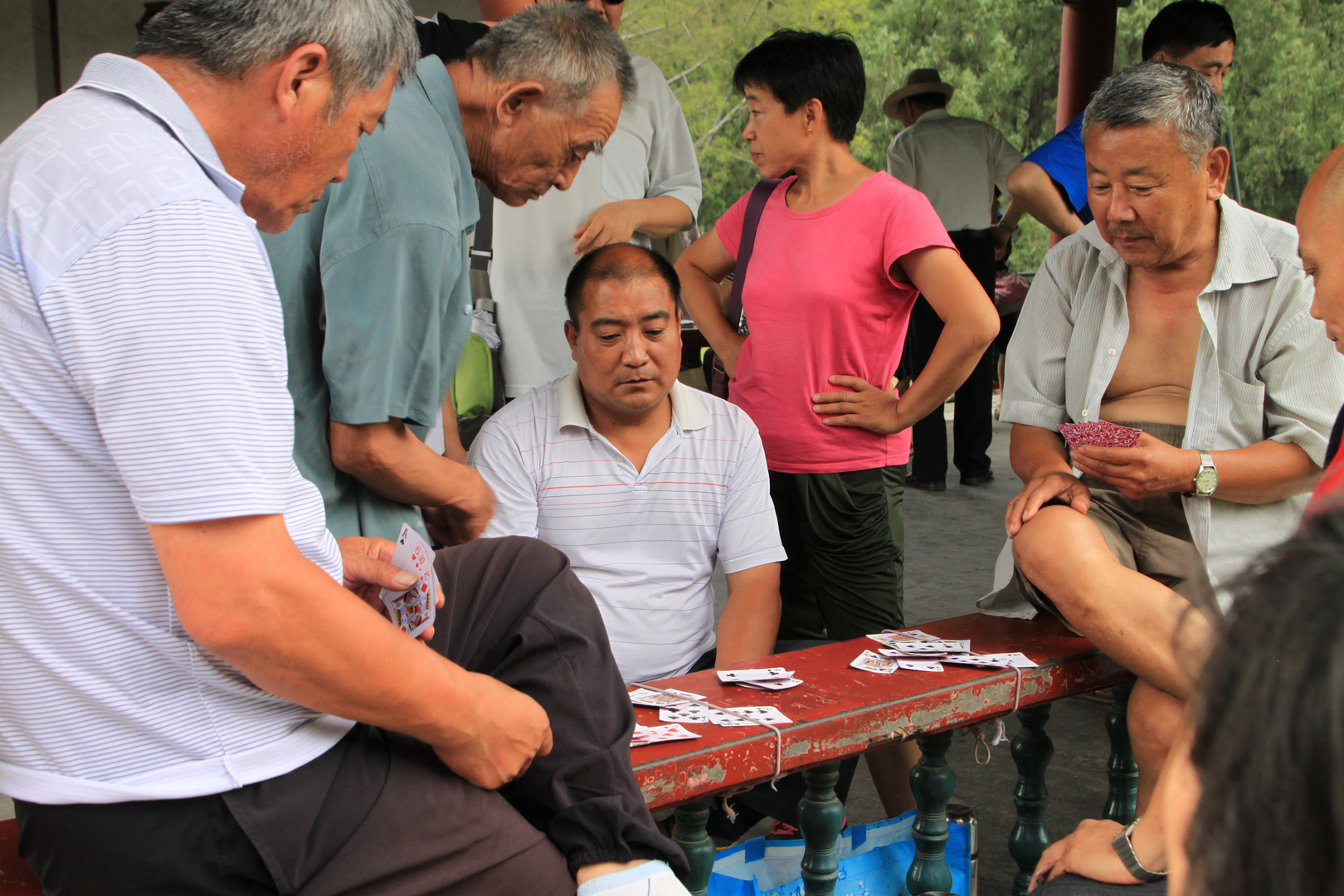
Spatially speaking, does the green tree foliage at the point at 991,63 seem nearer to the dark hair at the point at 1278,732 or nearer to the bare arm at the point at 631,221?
the bare arm at the point at 631,221

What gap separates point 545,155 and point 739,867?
1.28m

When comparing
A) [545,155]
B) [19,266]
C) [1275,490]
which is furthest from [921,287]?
[19,266]

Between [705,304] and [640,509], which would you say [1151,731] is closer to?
[640,509]

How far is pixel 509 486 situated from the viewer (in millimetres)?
2494

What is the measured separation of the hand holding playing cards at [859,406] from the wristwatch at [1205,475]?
827 millimetres

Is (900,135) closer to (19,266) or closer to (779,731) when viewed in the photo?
(779,731)

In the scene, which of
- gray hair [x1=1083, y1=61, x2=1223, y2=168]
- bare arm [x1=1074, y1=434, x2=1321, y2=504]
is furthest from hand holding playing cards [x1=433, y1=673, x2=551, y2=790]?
gray hair [x1=1083, y1=61, x2=1223, y2=168]

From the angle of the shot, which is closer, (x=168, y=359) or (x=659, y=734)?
(x=168, y=359)

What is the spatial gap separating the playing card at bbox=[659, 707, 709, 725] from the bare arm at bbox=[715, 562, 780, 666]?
2.31ft

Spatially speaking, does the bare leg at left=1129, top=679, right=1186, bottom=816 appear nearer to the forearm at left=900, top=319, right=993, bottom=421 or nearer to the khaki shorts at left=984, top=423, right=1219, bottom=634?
the khaki shorts at left=984, top=423, right=1219, bottom=634

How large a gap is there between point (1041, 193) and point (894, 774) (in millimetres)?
2428

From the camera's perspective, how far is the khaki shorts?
2.18m

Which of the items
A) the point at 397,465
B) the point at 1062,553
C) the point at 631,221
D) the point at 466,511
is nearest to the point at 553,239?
the point at 631,221

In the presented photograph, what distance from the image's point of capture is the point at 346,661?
1067 mm
